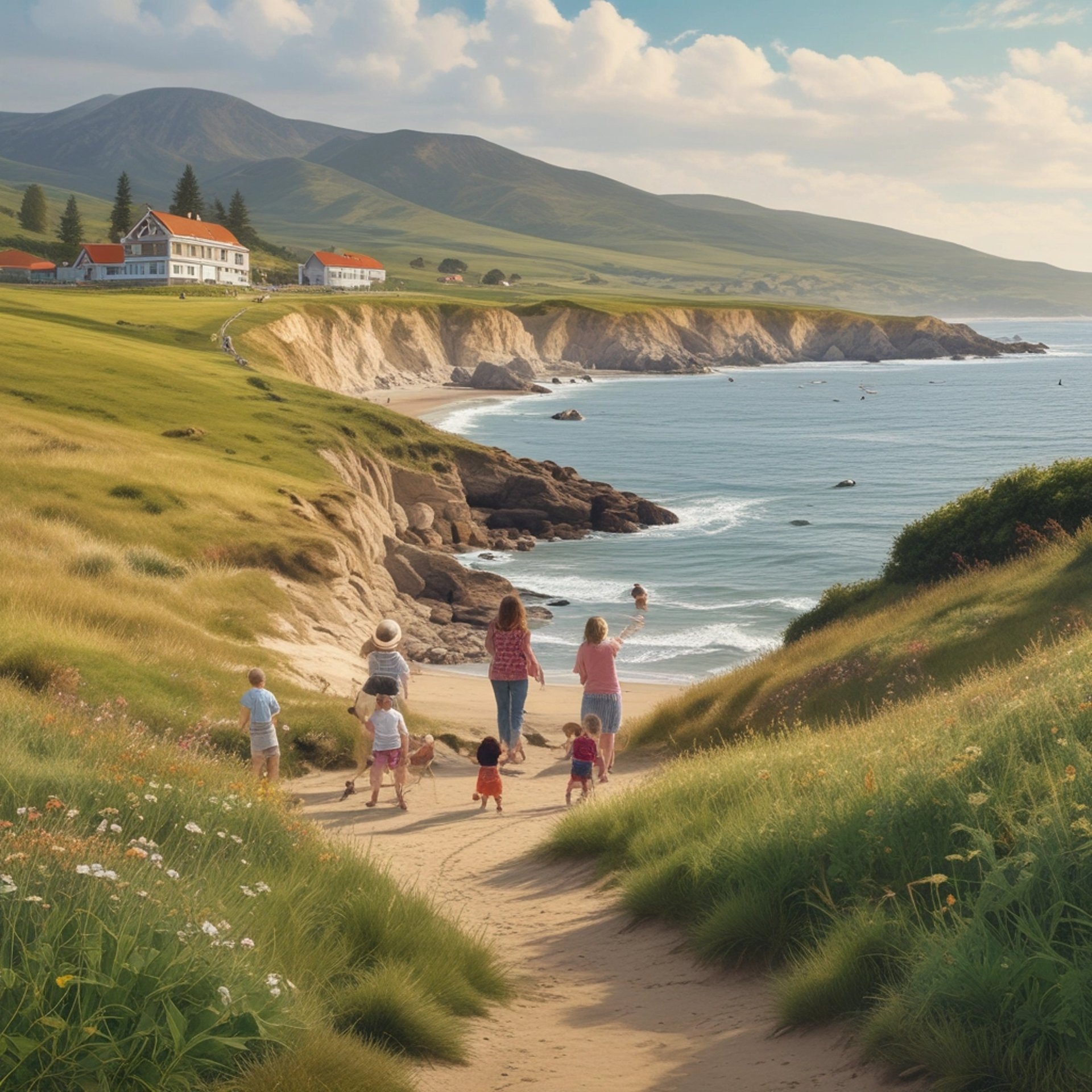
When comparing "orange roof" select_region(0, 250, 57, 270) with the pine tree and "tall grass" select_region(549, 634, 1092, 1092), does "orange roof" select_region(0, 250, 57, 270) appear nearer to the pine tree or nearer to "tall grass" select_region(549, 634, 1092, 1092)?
the pine tree

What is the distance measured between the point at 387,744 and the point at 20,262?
141556 mm

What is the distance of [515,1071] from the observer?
710 cm

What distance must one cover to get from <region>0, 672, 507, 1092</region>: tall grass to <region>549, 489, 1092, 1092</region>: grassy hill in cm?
214

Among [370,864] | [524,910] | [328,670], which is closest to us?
[370,864]

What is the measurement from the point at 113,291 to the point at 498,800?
11456cm

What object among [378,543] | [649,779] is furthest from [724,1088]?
[378,543]

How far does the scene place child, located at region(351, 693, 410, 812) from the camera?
15430 mm

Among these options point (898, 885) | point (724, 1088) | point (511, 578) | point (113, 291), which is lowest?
point (511, 578)

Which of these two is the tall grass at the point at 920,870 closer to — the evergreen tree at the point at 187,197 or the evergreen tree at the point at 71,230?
the evergreen tree at the point at 71,230


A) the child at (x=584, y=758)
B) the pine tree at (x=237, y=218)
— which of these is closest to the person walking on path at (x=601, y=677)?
the child at (x=584, y=758)

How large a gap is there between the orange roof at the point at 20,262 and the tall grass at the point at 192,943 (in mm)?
143515

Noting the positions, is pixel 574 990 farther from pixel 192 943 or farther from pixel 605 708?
pixel 605 708

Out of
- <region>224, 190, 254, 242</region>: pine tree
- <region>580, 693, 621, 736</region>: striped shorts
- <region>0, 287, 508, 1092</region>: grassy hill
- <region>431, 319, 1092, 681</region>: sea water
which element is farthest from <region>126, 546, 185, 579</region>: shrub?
<region>224, 190, 254, 242</region>: pine tree

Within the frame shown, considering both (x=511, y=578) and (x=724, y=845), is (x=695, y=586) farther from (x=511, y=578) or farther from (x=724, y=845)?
(x=724, y=845)
